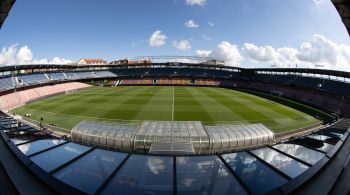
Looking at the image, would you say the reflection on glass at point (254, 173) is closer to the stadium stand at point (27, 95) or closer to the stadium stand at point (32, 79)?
the stadium stand at point (27, 95)

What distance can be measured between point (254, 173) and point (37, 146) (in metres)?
5.36

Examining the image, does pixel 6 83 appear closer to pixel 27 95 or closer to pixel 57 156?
pixel 27 95

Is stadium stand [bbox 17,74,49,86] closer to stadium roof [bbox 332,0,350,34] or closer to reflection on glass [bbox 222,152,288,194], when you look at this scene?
reflection on glass [bbox 222,152,288,194]

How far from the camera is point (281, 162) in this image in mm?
4500

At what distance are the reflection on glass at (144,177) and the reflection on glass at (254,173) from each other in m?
1.34

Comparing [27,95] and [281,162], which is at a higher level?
[281,162]

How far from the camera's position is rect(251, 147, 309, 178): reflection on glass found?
4.03 meters

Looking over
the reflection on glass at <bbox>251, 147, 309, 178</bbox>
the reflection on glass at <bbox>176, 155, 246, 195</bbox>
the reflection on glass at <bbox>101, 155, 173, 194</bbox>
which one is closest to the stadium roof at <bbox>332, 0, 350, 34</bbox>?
the reflection on glass at <bbox>251, 147, 309, 178</bbox>

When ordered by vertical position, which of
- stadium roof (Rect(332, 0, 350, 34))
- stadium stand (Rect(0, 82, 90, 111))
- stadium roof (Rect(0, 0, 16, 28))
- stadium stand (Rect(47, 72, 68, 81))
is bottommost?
stadium stand (Rect(0, 82, 90, 111))

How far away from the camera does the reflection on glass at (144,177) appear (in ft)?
11.6

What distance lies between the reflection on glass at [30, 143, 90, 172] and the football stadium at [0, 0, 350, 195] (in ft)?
0.07

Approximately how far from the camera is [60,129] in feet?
75.3

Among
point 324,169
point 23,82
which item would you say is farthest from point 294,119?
point 23,82

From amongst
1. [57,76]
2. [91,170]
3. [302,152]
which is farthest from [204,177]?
[57,76]
